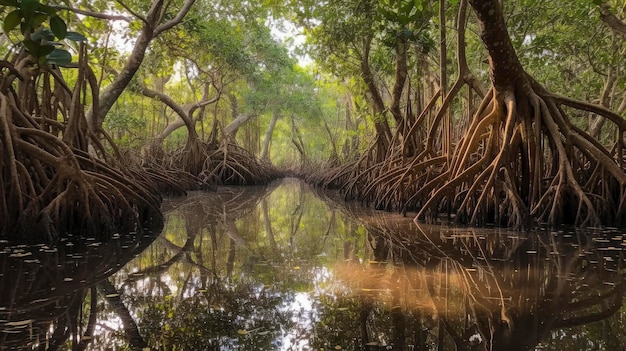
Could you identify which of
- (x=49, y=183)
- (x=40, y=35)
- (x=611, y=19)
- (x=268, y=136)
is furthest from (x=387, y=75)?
(x=268, y=136)

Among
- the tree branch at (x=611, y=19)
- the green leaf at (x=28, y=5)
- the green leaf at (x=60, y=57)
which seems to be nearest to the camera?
the green leaf at (x=28, y=5)

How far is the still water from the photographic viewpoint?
173 cm

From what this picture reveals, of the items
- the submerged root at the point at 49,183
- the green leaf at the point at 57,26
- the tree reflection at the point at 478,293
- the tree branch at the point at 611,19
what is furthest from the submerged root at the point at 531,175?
the green leaf at the point at 57,26

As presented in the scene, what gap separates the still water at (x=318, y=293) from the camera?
1.73 m

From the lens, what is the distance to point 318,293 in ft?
7.64

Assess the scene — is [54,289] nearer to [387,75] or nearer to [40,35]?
[40,35]

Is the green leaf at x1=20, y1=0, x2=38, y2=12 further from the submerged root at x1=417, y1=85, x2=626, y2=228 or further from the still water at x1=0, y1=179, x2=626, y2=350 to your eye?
the submerged root at x1=417, y1=85, x2=626, y2=228

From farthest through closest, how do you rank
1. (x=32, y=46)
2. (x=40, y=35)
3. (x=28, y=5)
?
(x=40, y=35)
(x=32, y=46)
(x=28, y=5)

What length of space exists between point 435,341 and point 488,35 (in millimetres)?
3265

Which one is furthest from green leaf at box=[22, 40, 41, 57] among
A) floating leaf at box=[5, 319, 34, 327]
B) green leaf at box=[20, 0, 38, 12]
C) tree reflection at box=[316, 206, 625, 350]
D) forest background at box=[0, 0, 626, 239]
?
tree reflection at box=[316, 206, 625, 350]

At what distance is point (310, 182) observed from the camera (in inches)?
676

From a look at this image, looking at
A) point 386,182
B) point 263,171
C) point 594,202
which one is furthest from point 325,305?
point 263,171

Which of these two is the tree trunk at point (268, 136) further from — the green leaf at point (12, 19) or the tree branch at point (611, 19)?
the green leaf at point (12, 19)

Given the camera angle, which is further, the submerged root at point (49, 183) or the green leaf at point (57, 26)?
the submerged root at point (49, 183)
